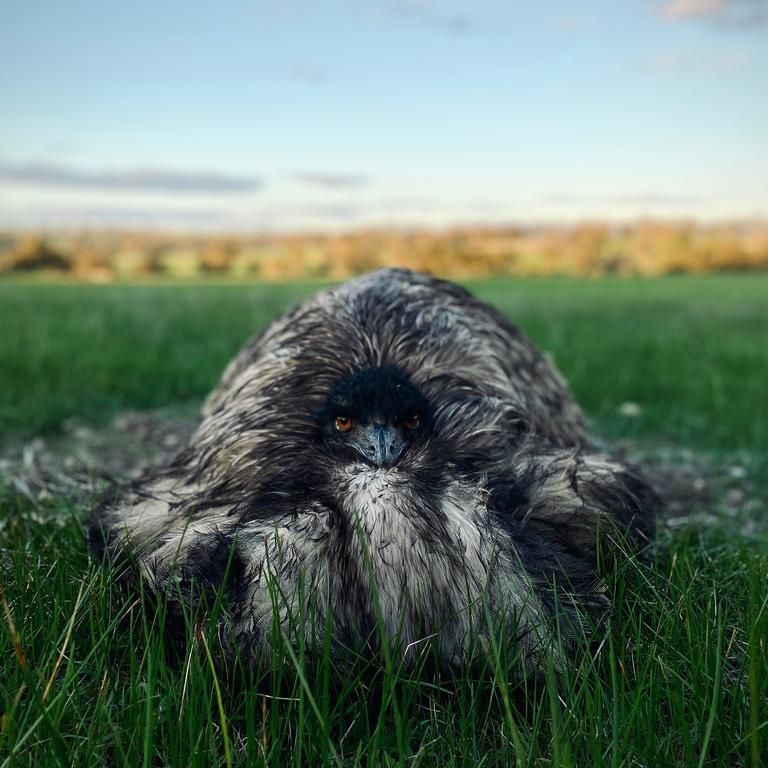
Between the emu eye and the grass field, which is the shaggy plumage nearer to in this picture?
the emu eye

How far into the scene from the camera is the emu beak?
10.7 feet

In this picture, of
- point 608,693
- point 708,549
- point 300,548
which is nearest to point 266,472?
point 300,548

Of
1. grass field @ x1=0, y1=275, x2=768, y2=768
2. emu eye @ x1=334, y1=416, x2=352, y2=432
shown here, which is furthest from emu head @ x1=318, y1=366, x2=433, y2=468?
grass field @ x1=0, y1=275, x2=768, y2=768

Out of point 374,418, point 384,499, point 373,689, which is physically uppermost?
point 374,418

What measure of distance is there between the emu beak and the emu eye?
7cm

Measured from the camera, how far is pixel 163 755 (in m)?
2.60

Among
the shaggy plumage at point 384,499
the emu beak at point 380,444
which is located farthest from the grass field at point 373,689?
the emu beak at point 380,444

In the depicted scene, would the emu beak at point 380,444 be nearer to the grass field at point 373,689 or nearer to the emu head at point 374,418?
the emu head at point 374,418

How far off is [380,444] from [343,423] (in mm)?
202

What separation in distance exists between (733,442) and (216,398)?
15.8 feet

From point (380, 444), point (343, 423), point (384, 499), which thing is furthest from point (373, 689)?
point (343, 423)

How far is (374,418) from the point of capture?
10.9 ft

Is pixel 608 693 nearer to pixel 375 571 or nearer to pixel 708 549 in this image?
→ pixel 375 571

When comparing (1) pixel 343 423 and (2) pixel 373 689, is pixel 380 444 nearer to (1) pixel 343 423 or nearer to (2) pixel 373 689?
(1) pixel 343 423
